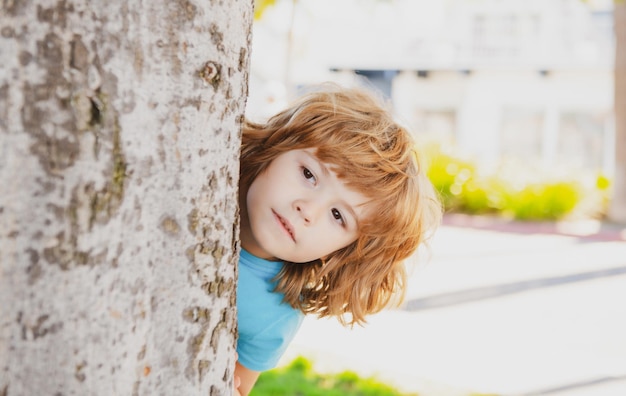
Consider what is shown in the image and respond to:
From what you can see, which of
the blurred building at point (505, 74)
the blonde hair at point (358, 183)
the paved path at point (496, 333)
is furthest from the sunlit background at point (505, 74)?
the blonde hair at point (358, 183)

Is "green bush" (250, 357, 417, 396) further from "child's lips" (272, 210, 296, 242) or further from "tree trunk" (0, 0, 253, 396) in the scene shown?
"tree trunk" (0, 0, 253, 396)

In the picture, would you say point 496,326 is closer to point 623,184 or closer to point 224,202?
point 224,202

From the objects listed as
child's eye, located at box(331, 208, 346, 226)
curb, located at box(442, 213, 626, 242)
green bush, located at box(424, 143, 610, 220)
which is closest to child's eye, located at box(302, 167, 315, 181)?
child's eye, located at box(331, 208, 346, 226)

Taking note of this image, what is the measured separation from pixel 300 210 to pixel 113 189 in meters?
0.82

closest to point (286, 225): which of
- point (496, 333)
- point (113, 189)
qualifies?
point (113, 189)

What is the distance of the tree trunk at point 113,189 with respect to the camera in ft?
3.28

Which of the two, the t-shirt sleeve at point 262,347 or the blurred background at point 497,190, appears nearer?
the t-shirt sleeve at point 262,347

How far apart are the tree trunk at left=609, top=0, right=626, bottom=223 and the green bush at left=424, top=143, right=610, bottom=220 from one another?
69cm

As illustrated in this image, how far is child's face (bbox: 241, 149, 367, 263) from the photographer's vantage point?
1869mm

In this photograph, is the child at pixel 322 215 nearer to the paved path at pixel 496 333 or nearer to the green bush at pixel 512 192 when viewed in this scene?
the paved path at pixel 496 333

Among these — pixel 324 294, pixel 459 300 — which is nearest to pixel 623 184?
pixel 459 300

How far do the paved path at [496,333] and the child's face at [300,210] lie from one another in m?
0.92

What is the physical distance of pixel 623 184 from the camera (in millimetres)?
13609

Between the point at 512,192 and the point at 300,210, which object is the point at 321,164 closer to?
the point at 300,210
